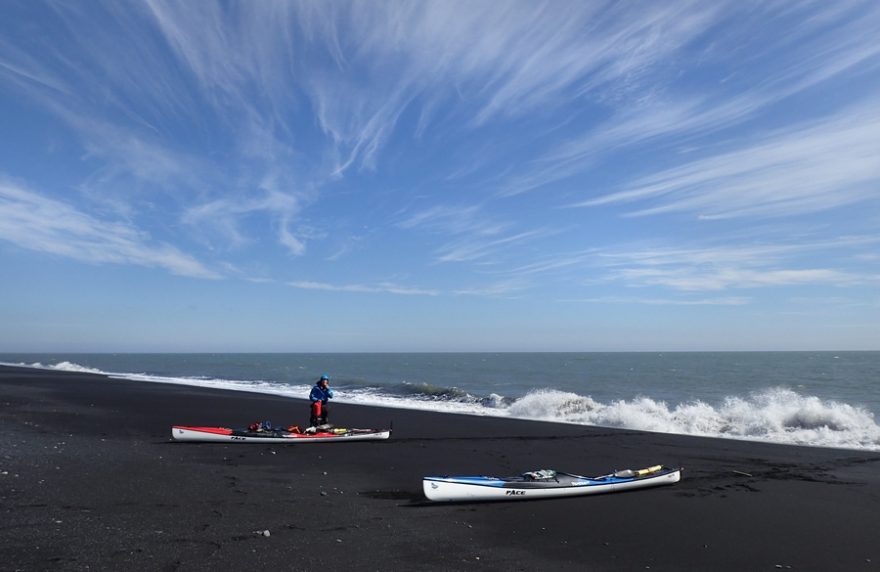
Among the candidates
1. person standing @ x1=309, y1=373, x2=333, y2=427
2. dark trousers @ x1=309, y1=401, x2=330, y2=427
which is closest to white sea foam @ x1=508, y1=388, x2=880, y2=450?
dark trousers @ x1=309, y1=401, x2=330, y2=427

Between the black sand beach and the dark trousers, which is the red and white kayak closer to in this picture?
the black sand beach

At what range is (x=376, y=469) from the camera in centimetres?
1210

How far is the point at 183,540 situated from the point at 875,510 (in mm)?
11432

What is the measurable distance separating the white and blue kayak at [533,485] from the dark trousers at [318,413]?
7.73 meters

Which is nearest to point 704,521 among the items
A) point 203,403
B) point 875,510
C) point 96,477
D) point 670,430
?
point 875,510

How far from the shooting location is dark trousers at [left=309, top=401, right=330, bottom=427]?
1620 cm

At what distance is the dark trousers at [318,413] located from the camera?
16203 mm

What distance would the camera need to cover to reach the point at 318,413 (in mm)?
16344

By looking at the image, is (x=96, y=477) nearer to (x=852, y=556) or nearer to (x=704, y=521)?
(x=704, y=521)

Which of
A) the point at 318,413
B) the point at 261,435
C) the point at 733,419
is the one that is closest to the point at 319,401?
the point at 318,413

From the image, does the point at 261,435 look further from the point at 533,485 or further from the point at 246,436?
the point at 533,485

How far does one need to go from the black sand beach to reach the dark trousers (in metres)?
1.56

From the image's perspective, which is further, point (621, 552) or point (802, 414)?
point (802, 414)

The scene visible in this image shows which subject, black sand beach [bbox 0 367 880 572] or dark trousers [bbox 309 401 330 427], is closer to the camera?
black sand beach [bbox 0 367 880 572]
